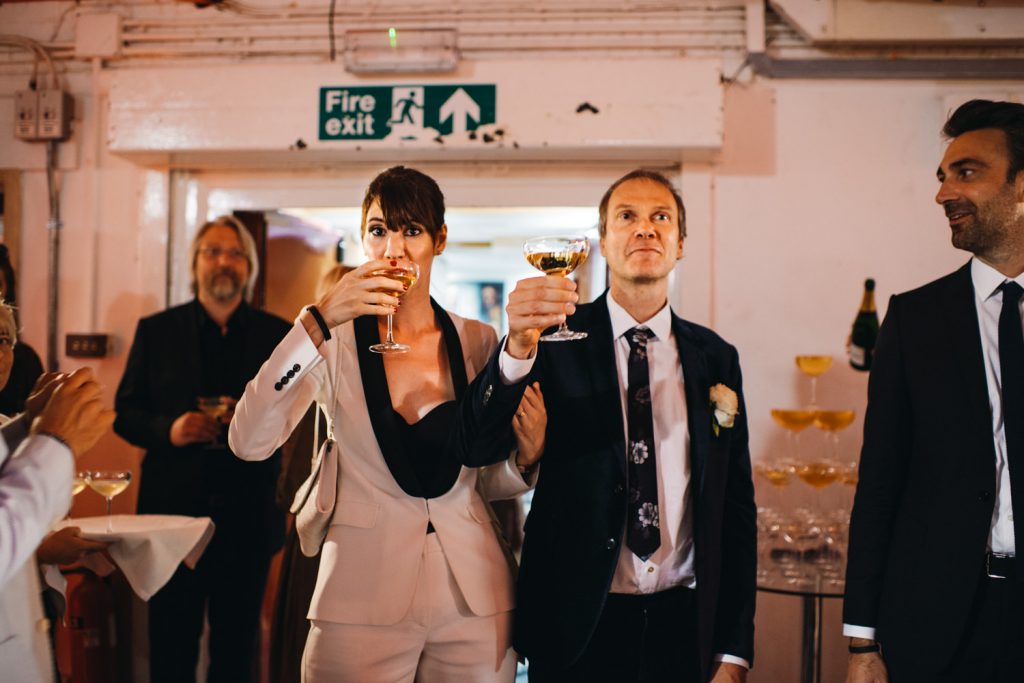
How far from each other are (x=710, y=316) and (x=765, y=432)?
0.60 meters

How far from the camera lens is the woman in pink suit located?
1794 mm

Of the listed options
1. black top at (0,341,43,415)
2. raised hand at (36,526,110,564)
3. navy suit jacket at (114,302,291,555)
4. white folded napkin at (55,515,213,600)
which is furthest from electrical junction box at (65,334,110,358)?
raised hand at (36,526,110,564)

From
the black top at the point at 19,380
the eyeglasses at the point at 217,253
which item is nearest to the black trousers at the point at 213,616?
the black top at the point at 19,380

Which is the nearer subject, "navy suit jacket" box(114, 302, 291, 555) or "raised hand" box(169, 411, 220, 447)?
"raised hand" box(169, 411, 220, 447)

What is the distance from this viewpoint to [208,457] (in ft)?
10.7

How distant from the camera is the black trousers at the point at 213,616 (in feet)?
10.2

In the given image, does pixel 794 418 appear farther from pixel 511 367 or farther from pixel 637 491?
pixel 511 367

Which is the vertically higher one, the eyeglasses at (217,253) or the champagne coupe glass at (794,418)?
the eyeglasses at (217,253)

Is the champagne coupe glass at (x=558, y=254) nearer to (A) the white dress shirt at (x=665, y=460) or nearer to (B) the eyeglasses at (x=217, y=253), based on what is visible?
(A) the white dress shirt at (x=665, y=460)

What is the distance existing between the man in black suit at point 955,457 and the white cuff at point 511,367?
953mm

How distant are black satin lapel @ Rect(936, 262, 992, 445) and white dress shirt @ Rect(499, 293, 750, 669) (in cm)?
67

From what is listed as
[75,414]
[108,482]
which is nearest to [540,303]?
[75,414]

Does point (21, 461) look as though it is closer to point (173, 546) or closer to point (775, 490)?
point (173, 546)

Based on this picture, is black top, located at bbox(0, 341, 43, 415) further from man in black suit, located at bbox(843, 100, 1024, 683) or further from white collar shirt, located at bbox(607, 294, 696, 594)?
man in black suit, located at bbox(843, 100, 1024, 683)
